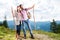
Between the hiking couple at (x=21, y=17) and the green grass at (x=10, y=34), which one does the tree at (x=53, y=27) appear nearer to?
the green grass at (x=10, y=34)

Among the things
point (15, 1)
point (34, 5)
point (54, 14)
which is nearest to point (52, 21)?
point (54, 14)

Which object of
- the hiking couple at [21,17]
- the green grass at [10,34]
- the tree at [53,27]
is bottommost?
the green grass at [10,34]

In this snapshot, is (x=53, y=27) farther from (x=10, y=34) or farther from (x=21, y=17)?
(x=10, y=34)

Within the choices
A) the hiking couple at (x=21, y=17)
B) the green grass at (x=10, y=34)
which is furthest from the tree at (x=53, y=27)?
the hiking couple at (x=21, y=17)

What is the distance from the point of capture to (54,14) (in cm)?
257

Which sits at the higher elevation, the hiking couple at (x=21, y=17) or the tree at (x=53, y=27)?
the hiking couple at (x=21, y=17)

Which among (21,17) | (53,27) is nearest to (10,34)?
(21,17)

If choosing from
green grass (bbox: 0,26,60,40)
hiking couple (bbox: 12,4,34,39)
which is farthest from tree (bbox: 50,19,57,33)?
hiking couple (bbox: 12,4,34,39)

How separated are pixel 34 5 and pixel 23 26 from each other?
0.81ft

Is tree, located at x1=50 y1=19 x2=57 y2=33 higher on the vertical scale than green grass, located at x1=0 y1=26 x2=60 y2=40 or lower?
higher

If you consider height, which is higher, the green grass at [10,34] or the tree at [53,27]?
the tree at [53,27]

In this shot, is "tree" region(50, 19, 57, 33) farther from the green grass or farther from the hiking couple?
the hiking couple

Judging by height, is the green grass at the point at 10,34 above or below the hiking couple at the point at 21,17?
below

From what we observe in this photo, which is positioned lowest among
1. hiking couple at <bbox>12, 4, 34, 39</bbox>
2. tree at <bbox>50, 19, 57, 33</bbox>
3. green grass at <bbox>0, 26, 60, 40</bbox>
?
green grass at <bbox>0, 26, 60, 40</bbox>
